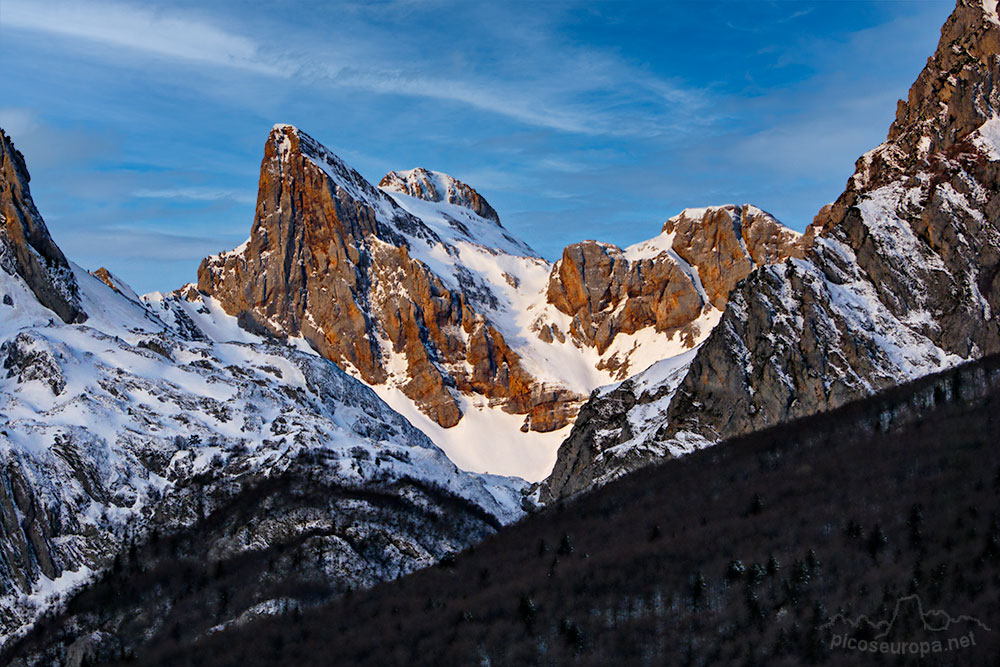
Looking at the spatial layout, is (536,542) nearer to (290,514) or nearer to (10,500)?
(290,514)

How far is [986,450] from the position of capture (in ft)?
440

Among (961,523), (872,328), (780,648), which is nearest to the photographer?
(780,648)

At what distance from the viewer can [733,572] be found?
408 ft

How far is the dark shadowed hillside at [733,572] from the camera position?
10594cm

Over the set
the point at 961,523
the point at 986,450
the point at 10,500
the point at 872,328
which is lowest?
the point at 961,523

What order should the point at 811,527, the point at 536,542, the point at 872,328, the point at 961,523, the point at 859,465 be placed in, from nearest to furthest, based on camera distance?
the point at 961,523 → the point at 811,527 → the point at 859,465 → the point at 536,542 → the point at 872,328

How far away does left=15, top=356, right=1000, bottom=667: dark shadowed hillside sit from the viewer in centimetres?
10594

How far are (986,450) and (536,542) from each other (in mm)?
47929

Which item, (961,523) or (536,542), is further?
(536,542)

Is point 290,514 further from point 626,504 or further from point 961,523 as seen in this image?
point 961,523

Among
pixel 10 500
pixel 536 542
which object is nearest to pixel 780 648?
pixel 536 542

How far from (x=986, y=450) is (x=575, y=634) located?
3991 centimetres

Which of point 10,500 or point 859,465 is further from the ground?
point 10,500

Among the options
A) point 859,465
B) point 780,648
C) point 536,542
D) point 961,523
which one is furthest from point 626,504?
point 780,648
